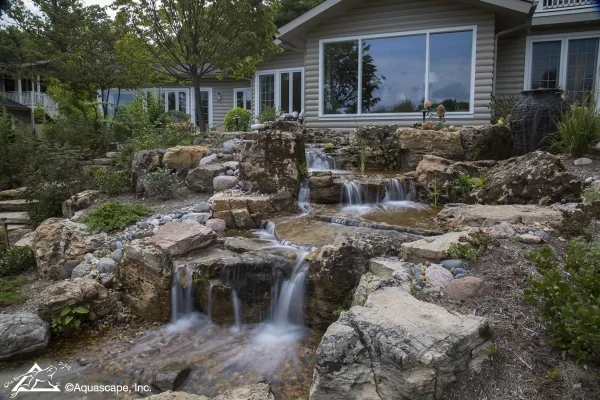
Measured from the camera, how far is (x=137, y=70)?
12.1 metres

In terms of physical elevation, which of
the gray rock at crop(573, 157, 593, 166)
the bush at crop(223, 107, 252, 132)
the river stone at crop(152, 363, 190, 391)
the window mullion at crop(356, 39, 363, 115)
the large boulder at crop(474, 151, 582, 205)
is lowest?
the river stone at crop(152, 363, 190, 391)

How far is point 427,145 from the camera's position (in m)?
8.63

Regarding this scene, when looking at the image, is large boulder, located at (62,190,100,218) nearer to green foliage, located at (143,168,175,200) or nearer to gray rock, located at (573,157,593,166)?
green foliage, located at (143,168,175,200)

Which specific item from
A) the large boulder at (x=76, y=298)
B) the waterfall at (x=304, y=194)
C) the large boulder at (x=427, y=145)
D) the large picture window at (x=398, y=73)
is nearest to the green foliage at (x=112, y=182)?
the large boulder at (x=76, y=298)

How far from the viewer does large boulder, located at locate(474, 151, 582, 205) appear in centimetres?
543

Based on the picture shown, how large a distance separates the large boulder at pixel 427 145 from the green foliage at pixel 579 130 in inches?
71.3

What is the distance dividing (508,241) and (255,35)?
8.92m

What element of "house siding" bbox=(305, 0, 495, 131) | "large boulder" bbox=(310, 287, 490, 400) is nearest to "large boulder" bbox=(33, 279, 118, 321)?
"large boulder" bbox=(310, 287, 490, 400)

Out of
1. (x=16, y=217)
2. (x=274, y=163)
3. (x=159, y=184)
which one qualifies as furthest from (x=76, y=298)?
(x=16, y=217)

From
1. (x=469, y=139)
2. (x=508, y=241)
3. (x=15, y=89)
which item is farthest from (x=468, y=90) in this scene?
(x=15, y=89)

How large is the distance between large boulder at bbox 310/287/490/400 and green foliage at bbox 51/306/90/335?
2.96 m

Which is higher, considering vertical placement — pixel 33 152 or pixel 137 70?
pixel 137 70

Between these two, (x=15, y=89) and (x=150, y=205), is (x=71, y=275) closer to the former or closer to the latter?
(x=150, y=205)

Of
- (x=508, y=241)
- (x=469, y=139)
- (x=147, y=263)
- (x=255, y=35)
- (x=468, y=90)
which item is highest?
(x=255, y=35)
